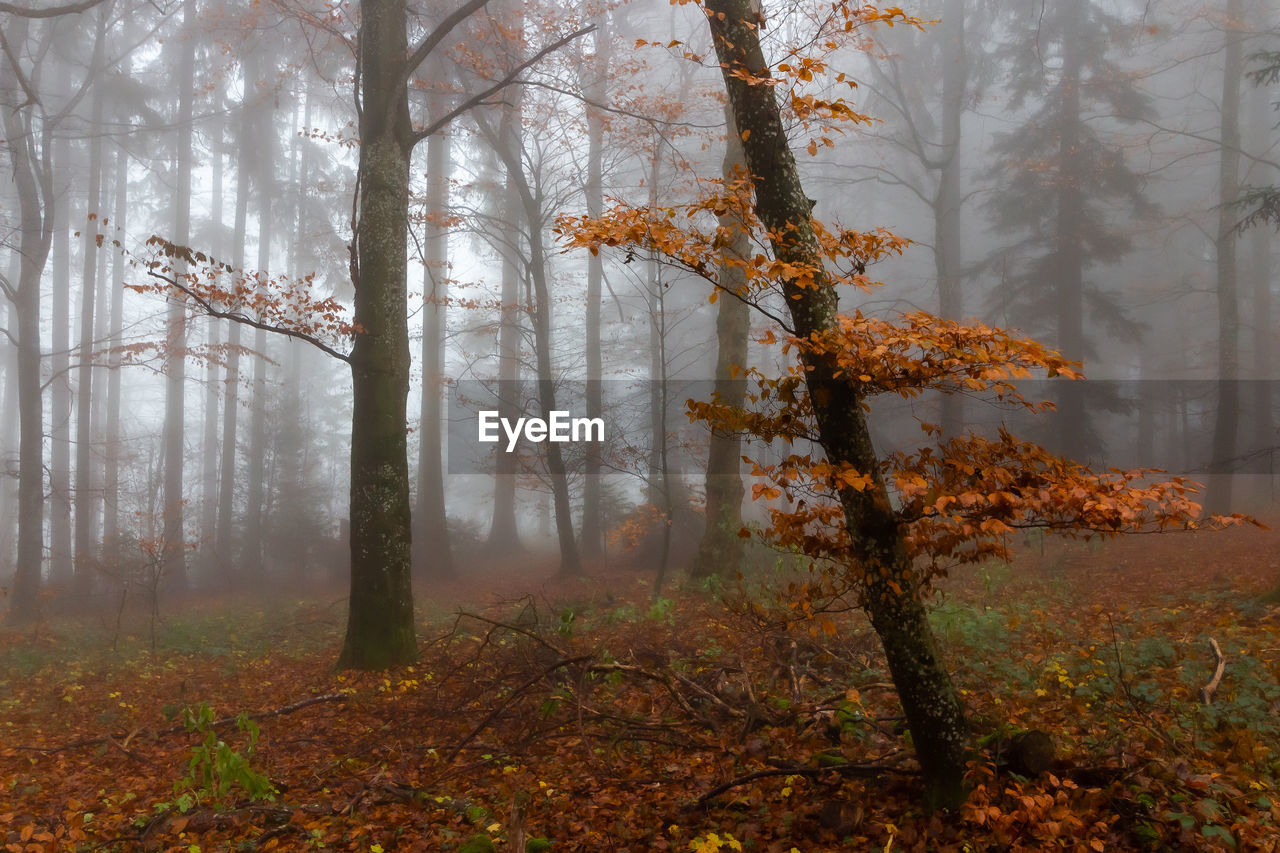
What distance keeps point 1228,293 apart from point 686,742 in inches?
584

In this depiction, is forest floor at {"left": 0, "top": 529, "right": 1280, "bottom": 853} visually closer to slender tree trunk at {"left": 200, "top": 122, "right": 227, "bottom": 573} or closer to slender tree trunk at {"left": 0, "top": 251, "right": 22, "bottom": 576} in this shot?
slender tree trunk at {"left": 200, "top": 122, "right": 227, "bottom": 573}

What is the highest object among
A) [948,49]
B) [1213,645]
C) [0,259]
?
[948,49]

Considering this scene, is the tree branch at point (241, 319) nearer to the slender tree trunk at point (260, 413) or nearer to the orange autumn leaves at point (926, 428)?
the orange autumn leaves at point (926, 428)

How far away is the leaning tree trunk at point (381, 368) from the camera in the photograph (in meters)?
7.90

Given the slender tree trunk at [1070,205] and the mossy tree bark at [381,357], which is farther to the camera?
the slender tree trunk at [1070,205]

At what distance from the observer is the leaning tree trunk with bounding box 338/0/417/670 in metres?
7.90

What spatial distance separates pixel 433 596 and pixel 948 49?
17208 millimetres

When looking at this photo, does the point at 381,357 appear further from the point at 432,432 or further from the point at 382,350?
the point at 432,432

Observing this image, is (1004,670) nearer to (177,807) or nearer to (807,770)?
(807,770)

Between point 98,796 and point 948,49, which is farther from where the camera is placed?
point 948,49

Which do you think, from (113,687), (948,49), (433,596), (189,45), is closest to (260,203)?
(189,45)

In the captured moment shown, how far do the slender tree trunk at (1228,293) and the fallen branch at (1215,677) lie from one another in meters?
9.38

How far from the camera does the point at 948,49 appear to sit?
59.8 ft

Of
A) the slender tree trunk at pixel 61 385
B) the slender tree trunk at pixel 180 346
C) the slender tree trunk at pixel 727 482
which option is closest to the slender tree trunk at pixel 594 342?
the slender tree trunk at pixel 727 482
